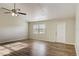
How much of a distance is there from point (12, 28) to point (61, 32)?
34.1 inches

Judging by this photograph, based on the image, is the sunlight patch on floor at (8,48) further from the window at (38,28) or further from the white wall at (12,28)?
the window at (38,28)

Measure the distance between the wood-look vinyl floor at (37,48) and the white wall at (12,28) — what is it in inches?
4.1

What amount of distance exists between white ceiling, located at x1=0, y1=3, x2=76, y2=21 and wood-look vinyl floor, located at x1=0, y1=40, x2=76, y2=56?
0.45m

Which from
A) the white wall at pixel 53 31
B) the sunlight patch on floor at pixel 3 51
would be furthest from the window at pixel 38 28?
the sunlight patch on floor at pixel 3 51

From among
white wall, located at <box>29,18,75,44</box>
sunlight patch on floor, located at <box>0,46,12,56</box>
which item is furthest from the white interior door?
sunlight patch on floor, located at <box>0,46,12,56</box>

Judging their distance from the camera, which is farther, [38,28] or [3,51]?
[38,28]

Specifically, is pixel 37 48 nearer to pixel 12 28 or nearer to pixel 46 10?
pixel 12 28

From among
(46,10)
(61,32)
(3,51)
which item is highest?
(46,10)

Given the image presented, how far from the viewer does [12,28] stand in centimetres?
204

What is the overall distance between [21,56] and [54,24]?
31.1 inches

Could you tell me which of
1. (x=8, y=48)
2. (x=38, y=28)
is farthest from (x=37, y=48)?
(x=8, y=48)

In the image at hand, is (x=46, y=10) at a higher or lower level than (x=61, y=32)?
higher

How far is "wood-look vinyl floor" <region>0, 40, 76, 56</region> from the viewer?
196 centimetres

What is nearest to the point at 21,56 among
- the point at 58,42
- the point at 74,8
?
the point at 58,42
